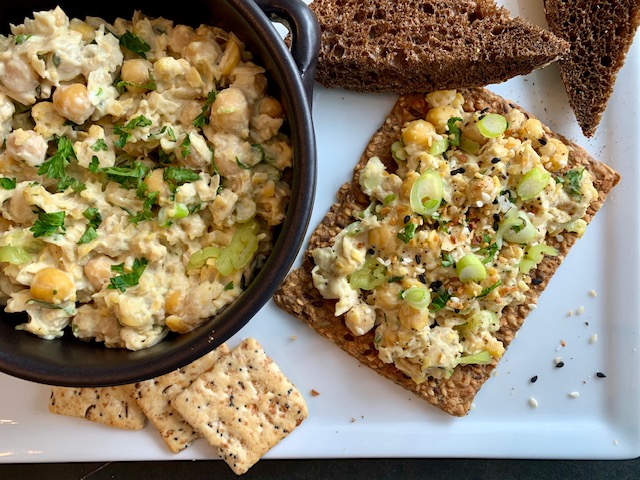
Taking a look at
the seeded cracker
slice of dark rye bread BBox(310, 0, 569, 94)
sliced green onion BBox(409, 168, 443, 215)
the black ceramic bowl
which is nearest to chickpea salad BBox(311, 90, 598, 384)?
sliced green onion BBox(409, 168, 443, 215)

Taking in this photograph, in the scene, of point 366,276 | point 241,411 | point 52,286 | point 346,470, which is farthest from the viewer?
point 346,470

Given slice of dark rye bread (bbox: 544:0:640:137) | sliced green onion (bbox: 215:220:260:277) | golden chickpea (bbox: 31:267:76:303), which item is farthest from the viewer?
slice of dark rye bread (bbox: 544:0:640:137)

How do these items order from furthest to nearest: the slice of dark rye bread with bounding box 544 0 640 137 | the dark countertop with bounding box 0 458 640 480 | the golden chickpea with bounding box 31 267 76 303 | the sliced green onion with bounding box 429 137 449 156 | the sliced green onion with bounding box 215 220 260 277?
the dark countertop with bounding box 0 458 640 480 < the slice of dark rye bread with bounding box 544 0 640 137 < the sliced green onion with bounding box 429 137 449 156 < the sliced green onion with bounding box 215 220 260 277 < the golden chickpea with bounding box 31 267 76 303

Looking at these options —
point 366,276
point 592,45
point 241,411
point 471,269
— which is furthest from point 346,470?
point 592,45

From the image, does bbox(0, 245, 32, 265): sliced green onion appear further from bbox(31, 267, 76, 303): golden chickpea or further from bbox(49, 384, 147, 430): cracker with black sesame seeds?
bbox(49, 384, 147, 430): cracker with black sesame seeds

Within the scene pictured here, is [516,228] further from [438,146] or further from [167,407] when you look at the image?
[167,407]

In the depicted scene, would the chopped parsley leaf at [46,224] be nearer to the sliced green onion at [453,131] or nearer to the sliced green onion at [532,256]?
the sliced green onion at [453,131]
